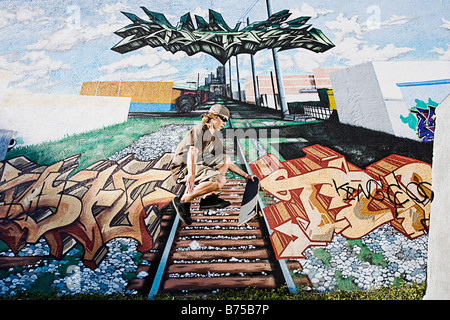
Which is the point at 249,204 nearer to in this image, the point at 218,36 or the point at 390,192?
the point at 390,192

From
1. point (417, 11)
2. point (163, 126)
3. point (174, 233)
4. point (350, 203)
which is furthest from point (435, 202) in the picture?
point (163, 126)

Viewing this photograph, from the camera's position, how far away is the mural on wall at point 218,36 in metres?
5.27

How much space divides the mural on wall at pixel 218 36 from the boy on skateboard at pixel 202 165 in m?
2.06

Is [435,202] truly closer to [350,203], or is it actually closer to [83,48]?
[350,203]

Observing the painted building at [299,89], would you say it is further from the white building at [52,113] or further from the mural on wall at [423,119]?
the white building at [52,113]

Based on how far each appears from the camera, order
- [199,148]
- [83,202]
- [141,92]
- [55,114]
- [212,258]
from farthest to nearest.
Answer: [141,92], [55,114], [83,202], [212,258], [199,148]

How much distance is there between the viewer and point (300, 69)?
527cm

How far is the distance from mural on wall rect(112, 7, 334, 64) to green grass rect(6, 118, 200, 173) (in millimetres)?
1705

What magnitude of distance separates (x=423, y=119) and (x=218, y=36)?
4.35m

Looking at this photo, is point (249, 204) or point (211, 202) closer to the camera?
point (211, 202)

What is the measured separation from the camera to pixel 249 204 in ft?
13.9

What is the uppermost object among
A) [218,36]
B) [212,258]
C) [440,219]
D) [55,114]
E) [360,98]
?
[218,36]

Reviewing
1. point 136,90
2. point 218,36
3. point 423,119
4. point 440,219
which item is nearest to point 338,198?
A: point 440,219

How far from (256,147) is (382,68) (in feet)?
9.79
